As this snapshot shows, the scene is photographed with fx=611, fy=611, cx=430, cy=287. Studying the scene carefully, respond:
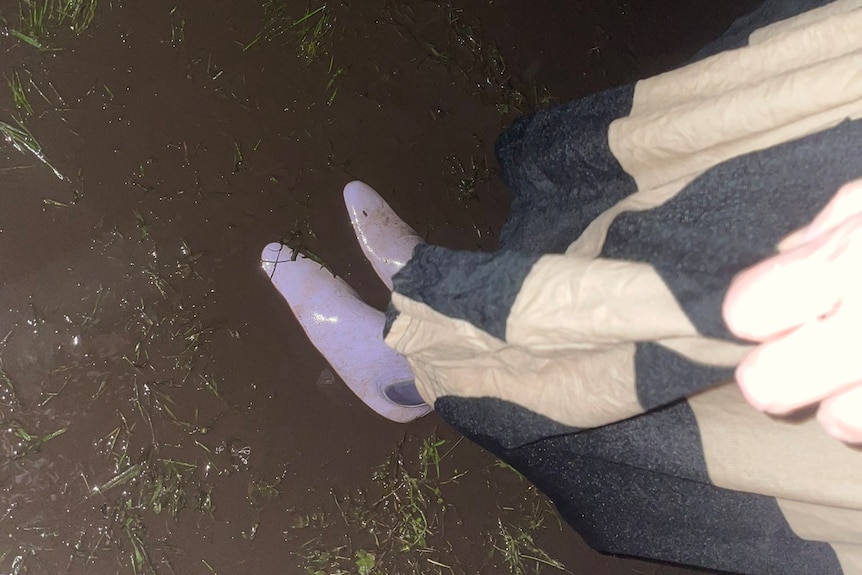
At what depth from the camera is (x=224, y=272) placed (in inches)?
58.3

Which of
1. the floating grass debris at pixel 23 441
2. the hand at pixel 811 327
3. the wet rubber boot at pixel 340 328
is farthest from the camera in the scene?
the wet rubber boot at pixel 340 328

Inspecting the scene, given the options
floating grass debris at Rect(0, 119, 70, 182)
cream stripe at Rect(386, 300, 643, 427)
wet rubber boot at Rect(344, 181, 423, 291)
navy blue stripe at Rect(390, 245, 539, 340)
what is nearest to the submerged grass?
wet rubber boot at Rect(344, 181, 423, 291)

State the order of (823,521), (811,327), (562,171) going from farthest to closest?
(562,171), (823,521), (811,327)

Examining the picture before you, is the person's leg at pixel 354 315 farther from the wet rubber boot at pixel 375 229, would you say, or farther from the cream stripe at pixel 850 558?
the cream stripe at pixel 850 558

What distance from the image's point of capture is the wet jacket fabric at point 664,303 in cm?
56

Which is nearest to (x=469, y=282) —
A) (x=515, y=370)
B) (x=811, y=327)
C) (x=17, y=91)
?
(x=515, y=370)

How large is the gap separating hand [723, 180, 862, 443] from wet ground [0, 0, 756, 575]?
125 centimetres

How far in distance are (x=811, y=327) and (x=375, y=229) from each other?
122 centimetres

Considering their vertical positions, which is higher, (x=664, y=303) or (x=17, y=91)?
(x=17, y=91)

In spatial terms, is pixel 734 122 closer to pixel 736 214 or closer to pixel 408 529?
pixel 736 214

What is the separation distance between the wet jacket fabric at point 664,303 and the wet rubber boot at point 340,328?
56cm

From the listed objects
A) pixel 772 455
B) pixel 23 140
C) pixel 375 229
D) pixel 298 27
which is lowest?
pixel 772 455

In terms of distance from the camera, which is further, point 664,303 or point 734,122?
point 734,122

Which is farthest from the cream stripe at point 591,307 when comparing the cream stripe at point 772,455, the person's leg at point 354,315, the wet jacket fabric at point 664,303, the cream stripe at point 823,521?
the person's leg at point 354,315
